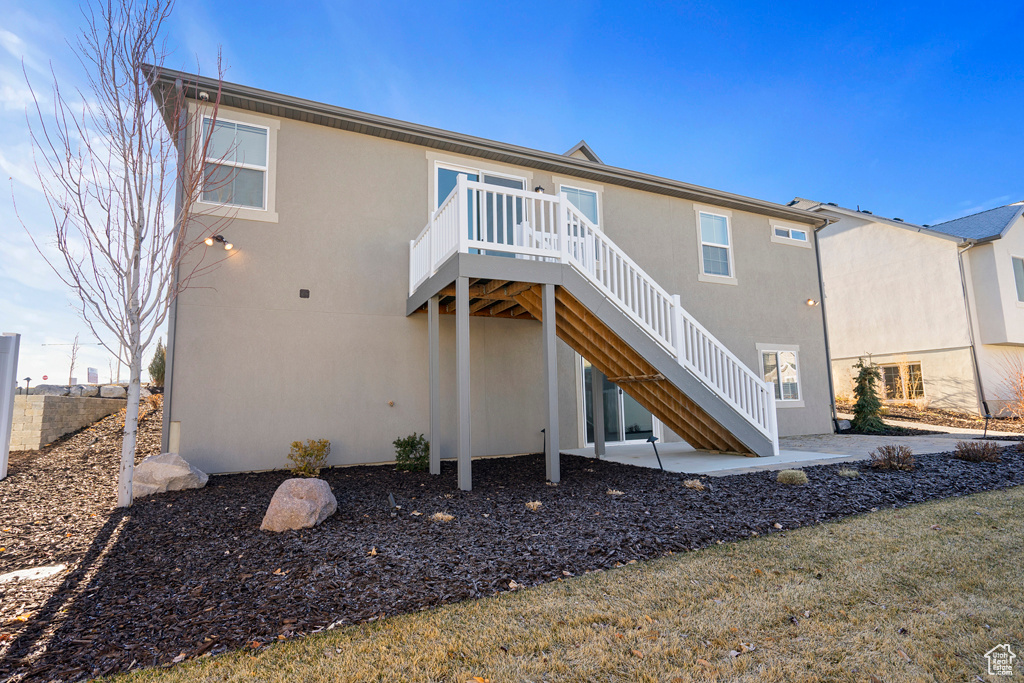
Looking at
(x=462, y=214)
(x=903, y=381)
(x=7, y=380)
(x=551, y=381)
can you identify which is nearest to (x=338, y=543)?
(x=551, y=381)

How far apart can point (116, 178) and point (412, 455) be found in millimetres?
4555

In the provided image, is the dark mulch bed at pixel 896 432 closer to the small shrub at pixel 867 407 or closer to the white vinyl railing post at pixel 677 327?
the small shrub at pixel 867 407

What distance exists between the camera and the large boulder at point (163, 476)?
5.52 metres

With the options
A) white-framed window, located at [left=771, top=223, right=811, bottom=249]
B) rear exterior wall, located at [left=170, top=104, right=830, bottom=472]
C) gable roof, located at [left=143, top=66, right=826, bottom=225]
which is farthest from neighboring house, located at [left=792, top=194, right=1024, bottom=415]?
rear exterior wall, located at [left=170, top=104, right=830, bottom=472]

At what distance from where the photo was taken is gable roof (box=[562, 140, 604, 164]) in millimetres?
10773

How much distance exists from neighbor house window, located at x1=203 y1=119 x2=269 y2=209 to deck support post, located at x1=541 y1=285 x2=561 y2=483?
4490mm

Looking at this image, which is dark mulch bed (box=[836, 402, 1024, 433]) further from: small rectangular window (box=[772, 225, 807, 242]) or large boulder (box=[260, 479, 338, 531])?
large boulder (box=[260, 479, 338, 531])

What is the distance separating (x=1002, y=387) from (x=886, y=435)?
6.69m

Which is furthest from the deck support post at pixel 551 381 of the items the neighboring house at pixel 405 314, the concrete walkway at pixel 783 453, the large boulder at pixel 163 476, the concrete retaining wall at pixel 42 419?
the concrete retaining wall at pixel 42 419

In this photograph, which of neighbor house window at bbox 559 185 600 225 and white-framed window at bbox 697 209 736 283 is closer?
neighbor house window at bbox 559 185 600 225

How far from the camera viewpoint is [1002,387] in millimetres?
14648

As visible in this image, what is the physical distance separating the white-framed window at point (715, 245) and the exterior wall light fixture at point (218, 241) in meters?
8.70

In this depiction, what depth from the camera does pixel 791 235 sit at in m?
11.9

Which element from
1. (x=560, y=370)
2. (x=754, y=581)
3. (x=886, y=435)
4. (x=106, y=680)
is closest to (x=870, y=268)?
(x=886, y=435)
